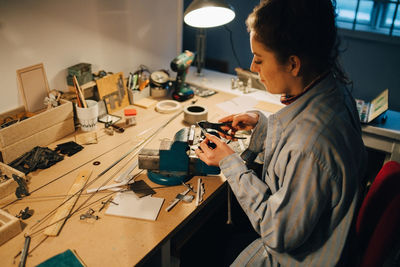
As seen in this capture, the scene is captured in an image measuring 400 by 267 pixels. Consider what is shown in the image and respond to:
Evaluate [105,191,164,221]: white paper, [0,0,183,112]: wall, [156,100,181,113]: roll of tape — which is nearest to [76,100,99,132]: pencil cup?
[0,0,183,112]: wall

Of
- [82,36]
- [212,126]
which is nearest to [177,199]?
[212,126]

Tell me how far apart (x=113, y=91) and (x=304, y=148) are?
119cm

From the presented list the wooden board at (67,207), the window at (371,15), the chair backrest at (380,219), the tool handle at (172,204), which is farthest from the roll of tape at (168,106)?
the window at (371,15)

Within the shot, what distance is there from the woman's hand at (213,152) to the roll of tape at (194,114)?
0.46m

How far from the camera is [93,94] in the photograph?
1.63 metres

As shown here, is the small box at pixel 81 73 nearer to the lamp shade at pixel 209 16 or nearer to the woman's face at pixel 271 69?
the lamp shade at pixel 209 16

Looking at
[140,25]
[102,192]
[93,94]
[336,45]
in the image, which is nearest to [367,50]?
[140,25]

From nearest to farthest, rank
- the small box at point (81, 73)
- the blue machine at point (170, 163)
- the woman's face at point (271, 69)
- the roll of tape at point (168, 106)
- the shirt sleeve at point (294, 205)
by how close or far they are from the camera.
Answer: the shirt sleeve at point (294, 205), the woman's face at point (271, 69), the blue machine at point (170, 163), the small box at point (81, 73), the roll of tape at point (168, 106)

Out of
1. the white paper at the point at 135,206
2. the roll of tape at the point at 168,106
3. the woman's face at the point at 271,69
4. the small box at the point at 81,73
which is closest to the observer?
the woman's face at the point at 271,69

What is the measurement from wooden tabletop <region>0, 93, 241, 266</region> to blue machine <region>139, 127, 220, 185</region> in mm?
35

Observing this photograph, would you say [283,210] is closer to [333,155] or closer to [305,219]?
[305,219]

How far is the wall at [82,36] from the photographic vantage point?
135 cm

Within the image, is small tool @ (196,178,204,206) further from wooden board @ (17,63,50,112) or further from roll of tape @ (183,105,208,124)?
wooden board @ (17,63,50,112)

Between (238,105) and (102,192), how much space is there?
102 cm
